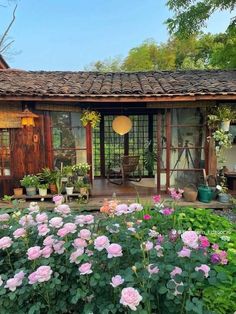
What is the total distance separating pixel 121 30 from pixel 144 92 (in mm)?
13418

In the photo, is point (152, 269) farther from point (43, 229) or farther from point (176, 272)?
point (43, 229)

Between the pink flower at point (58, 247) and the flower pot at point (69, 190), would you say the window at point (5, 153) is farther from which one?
the pink flower at point (58, 247)

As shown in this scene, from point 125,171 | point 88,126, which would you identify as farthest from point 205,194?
point 88,126

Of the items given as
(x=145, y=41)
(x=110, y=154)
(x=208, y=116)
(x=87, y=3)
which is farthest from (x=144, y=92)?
(x=145, y=41)

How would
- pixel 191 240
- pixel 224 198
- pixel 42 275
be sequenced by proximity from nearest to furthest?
pixel 42 275, pixel 191 240, pixel 224 198

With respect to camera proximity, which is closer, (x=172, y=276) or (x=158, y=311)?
(x=172, y=276)

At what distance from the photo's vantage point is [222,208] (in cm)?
655

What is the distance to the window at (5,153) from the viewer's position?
7.09 m

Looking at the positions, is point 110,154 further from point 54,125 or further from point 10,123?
point 10,123

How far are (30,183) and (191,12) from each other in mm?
9268

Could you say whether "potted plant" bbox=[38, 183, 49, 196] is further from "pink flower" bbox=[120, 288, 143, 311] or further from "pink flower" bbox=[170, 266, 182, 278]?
"pink flower" bbox=[120, 288, 143, 311]

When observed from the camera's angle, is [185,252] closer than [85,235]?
Yes

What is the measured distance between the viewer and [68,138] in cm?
736

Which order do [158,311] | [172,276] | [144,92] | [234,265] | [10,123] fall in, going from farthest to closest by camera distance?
[10,123] → [144,92] → [234,265] → [158,311] → [172,276]
